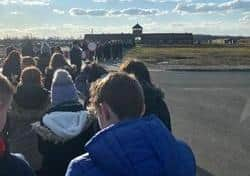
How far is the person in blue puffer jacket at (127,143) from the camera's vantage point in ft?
10.6

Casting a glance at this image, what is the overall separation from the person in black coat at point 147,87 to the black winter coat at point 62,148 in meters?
0.88

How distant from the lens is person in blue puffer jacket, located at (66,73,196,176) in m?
3.23

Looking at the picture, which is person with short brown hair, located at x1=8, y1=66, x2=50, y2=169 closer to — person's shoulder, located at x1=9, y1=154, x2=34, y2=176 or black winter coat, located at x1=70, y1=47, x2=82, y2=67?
person's shoulder, located at x1=9, y1=154, x2=34, y2=176

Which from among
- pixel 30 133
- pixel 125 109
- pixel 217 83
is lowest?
pixel 217 83

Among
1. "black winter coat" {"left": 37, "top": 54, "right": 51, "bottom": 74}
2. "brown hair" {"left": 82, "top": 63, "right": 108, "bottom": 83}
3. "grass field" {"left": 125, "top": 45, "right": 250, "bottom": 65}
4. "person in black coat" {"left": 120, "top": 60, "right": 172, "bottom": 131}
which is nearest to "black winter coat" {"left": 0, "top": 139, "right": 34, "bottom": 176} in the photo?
"person in black coat" {"left": 120, "top": 60, "right": 172, "bottom": 131}

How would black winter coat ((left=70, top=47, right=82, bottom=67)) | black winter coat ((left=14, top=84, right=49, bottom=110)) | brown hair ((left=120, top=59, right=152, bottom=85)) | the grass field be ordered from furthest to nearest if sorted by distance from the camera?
the grass field
black winter coat ((left=70, top=47, right=82, bottom=67))
black winter coat ((left=14, top=84, right=49, bottom=110))
brown hair ((left=120, top=59, right=152, bottom=85))

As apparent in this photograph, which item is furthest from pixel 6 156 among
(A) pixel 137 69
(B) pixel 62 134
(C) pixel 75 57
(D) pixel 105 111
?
(C) pixel 75 57

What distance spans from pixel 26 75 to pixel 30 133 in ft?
3.17

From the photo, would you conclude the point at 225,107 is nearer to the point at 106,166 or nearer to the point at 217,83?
the point at 217,83

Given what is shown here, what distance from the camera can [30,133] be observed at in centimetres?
678

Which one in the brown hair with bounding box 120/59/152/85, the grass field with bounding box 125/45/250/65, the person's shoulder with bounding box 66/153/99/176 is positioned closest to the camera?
the person's shoulder with bounding box 66/153/99/176

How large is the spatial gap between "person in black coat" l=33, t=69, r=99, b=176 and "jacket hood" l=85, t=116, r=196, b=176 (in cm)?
238

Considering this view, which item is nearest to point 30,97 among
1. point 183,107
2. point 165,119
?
point 165,119

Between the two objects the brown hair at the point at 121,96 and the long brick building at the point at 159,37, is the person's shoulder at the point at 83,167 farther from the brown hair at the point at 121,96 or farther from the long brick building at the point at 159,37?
the long brick building at the point at 159,37
